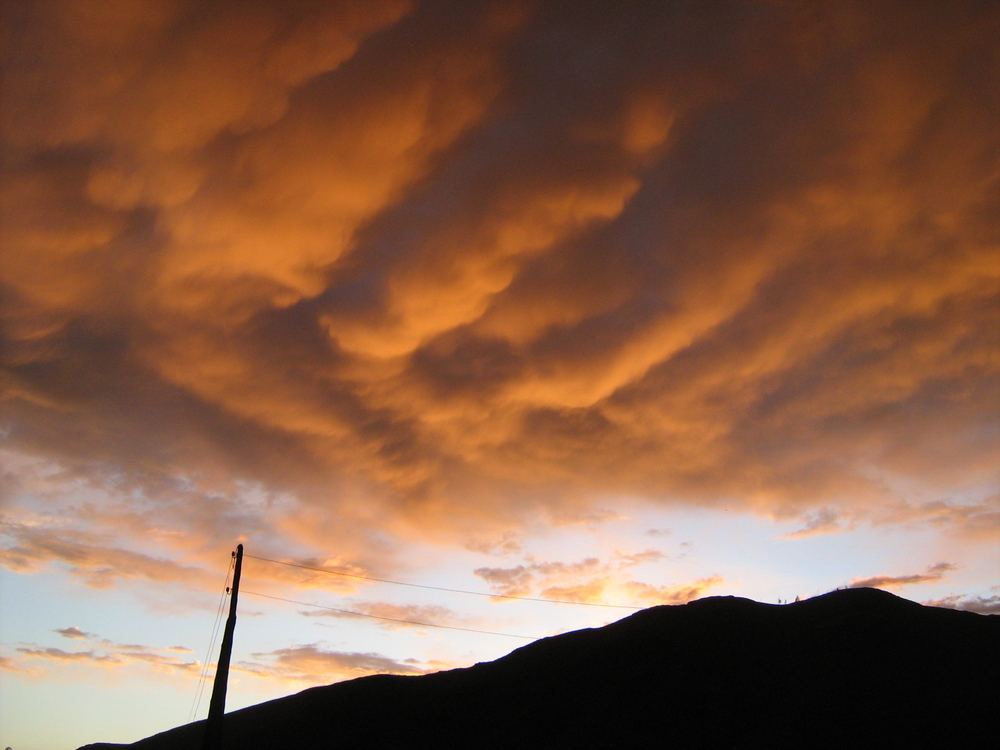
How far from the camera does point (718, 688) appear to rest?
3619cm

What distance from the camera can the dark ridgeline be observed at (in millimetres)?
31453

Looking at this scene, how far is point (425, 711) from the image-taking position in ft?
148

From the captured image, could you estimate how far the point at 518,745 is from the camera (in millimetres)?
37344

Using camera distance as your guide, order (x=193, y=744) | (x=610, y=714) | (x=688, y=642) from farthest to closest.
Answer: (x=193, y=744) → (x=688, y=642) → (x=610, y=714)

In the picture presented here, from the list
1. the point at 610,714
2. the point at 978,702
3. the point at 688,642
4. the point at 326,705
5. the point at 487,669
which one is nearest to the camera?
the point at 978,702

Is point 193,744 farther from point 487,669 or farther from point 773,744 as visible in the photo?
point 773,744

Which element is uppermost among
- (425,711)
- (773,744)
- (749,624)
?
(749,624)

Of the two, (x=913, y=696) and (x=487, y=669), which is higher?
(x=487, y=669)

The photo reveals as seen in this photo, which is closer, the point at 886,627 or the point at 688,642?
the point at 886,627

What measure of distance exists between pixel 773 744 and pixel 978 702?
958 cm

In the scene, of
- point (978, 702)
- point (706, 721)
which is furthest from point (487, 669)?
point (978, 702)

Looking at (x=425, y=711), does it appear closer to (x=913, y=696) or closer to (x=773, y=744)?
(x=773, y=744)

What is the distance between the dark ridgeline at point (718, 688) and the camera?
31453mm

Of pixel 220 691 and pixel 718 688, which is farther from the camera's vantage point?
pixel 718 688
